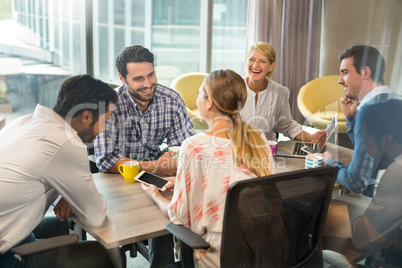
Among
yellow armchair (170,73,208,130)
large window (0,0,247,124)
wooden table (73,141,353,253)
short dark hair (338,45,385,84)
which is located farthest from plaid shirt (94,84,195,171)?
yellow armchair (170,73,208,130)

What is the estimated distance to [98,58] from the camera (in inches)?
152

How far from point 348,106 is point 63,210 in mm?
1325

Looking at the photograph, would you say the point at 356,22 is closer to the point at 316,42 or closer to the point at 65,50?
the point at 316,42

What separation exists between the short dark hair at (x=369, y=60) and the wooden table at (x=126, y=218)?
1.07 meters

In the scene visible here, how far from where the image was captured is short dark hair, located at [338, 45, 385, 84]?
65.2 inches

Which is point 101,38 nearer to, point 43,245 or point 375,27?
point 375,27

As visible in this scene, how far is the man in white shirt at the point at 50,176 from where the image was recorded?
4.07ft

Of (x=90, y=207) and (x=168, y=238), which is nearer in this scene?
(x=90, y=207)

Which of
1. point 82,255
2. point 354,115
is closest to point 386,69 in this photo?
point 354,115

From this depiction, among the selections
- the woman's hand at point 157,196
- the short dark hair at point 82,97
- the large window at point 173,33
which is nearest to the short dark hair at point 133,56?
the short dark hair at point 82,97

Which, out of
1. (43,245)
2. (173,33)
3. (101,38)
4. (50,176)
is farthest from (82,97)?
(173,33)

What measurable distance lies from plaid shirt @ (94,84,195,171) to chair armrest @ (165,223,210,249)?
0.64 metres

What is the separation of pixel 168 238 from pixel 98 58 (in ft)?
8.20

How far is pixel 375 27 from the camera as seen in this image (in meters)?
1.90
